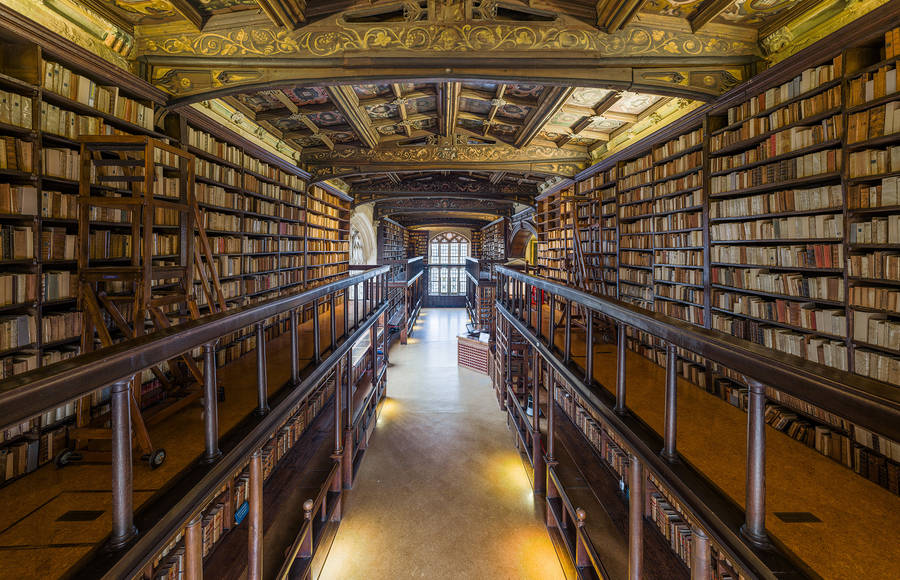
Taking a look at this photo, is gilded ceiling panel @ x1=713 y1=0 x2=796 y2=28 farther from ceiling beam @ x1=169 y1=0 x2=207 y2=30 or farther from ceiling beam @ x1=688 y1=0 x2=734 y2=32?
ceiling beam @ x1=169 y1=0 x2=207 y2=30

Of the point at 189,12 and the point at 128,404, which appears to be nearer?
the point at 128,404

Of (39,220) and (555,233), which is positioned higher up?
(555,233)

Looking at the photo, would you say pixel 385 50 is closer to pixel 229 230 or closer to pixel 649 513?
pixel 229 230

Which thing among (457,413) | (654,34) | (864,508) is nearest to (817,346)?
(864,508)

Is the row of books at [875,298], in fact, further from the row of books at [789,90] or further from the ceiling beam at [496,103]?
the ceiling beam at [496,103]

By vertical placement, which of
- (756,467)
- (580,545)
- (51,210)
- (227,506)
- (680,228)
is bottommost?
(580,545)

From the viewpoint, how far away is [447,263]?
1916cm

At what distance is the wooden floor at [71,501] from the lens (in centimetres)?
114

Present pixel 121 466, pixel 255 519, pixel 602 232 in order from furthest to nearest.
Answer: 1. pixel 602 232
2. pixel 255 519
3. pixel 121 466

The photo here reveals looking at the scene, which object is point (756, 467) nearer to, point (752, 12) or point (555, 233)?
point (752, 12)

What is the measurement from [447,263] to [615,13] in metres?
16.5

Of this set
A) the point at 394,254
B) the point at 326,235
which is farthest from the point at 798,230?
the point at 394,254

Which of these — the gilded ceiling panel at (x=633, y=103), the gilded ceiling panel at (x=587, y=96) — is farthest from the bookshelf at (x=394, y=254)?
the gilded ceiling panel at (x=633, y=103)

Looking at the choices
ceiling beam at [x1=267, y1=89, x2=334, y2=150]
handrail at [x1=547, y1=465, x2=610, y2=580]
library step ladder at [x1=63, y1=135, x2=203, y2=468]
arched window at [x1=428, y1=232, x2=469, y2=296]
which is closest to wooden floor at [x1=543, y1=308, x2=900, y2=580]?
handrail at [x1=547, y1=465, x2=610, y2=580]
